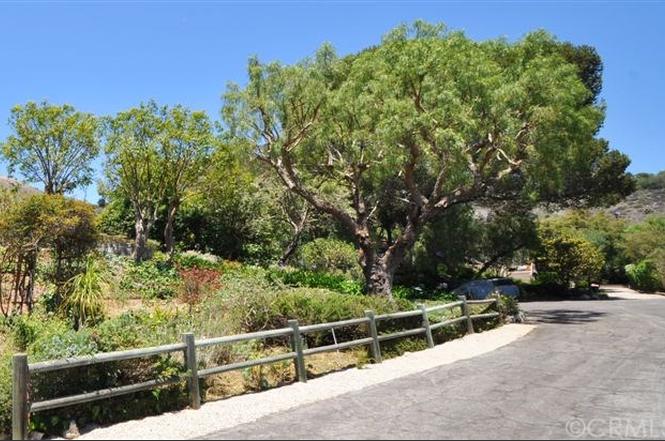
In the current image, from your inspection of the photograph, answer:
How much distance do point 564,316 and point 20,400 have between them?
66.1 ft

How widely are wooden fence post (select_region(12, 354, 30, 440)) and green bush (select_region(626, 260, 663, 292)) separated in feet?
146

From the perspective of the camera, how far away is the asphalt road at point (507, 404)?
6.78 meters

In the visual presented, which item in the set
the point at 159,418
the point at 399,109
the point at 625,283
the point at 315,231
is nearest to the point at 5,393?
the point at 159,418

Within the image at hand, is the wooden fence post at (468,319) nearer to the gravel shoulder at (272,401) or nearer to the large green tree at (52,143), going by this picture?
the gravel shoulder at (272,401)

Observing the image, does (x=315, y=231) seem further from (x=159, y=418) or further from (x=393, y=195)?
(x=159, y=418)

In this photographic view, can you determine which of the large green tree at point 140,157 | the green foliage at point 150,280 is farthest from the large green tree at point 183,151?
the green foliage at point 150,280

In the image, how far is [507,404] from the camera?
8.11 m

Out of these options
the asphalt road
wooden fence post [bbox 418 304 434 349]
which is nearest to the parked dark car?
wooden fence post [bbox 418 304 434 349]

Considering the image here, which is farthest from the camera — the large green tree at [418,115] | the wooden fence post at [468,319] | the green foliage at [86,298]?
the large green tree at [418,115]

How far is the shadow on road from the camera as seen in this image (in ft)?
66.3

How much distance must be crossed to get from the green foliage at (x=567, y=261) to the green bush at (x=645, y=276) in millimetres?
7236

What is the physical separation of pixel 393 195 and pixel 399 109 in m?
11.0

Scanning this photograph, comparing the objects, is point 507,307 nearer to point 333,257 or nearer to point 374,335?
point 374,335

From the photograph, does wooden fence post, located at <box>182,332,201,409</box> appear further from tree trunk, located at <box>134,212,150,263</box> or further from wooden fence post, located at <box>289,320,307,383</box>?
tree trunk, located at <box>134,212,150,263</box>
